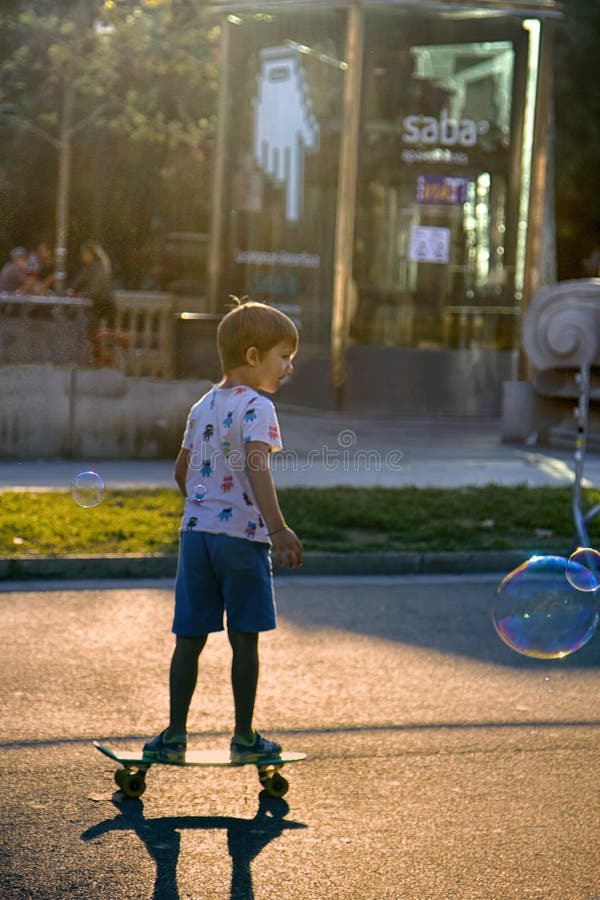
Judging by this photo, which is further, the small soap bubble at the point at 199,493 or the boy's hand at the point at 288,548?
the small soap bubble at the point at 199,493

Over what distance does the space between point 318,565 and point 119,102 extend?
2620 centimetres

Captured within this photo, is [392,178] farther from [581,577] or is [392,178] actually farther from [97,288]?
[581,577]

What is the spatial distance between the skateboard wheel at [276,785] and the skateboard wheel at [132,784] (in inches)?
15.2

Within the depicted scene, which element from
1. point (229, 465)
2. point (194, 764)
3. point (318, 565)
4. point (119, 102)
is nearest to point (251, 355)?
point (229, 465)

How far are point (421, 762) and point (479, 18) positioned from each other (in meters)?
13.6

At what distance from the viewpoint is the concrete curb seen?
347 inches

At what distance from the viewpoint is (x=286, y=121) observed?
17.6m

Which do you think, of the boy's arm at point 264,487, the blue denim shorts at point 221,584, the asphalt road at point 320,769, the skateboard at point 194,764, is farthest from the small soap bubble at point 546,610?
the boy's arm at point 264,487

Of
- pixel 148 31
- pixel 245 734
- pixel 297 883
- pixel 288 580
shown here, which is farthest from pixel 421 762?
pixel 148 31

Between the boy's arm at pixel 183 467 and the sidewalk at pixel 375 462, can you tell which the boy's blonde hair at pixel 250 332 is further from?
the sidewalk at pixel 375 462

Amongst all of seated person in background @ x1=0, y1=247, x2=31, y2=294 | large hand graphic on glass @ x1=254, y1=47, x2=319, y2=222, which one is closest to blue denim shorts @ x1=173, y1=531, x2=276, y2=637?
large hand graphic on glass @ x1=254, y1=47, x2=319, y2=222

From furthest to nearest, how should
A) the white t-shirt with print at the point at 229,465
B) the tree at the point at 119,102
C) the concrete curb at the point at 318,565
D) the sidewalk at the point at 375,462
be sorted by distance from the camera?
the tree at the point at 119,102, the sidewalk at the point at 375,462, the concrete curb at the point at 318,565, the white t-shirt with print at the point at 229,465

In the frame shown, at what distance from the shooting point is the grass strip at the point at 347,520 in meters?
9.43

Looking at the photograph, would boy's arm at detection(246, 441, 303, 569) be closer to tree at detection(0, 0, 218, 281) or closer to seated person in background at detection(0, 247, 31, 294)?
seated person in background at detection(0, 247, 31, 294)
